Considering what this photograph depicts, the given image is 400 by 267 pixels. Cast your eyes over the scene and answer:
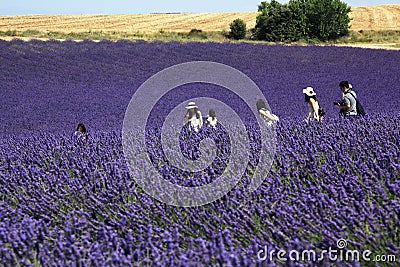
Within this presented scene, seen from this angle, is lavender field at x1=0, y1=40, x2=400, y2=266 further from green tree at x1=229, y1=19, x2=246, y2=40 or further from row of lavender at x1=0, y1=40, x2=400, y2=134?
green tree at x1=229, y1=19, x2=246, y2=40

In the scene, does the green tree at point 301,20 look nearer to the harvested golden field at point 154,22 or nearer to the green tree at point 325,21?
the green tree at point 325,21

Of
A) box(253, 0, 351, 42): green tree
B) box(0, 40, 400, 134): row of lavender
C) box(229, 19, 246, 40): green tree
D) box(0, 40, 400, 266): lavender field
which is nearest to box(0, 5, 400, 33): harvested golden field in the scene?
box(253, 0, 351, 42): green tree

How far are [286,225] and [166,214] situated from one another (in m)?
0.58

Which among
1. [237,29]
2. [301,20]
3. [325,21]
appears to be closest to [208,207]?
[237,29]

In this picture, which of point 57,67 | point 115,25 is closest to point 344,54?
point 57,67

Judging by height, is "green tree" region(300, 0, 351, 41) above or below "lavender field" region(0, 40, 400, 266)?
below

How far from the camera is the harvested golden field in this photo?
35.7 metres

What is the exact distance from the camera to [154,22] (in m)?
40.0

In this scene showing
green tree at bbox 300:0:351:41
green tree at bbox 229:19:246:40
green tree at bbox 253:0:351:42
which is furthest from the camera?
green tree at bbox 300:0:351:41

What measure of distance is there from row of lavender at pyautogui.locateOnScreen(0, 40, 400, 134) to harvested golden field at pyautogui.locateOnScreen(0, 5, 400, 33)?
16913 mm

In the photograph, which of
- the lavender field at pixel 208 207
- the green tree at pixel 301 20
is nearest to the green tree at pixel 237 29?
the green tree at pixel 301 20

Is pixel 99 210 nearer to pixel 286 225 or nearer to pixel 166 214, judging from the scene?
pixel 166 214

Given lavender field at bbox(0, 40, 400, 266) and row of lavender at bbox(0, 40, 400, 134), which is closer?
lavender field at bbox(0, 40, 400, 266)

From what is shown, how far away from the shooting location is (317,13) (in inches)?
1266
